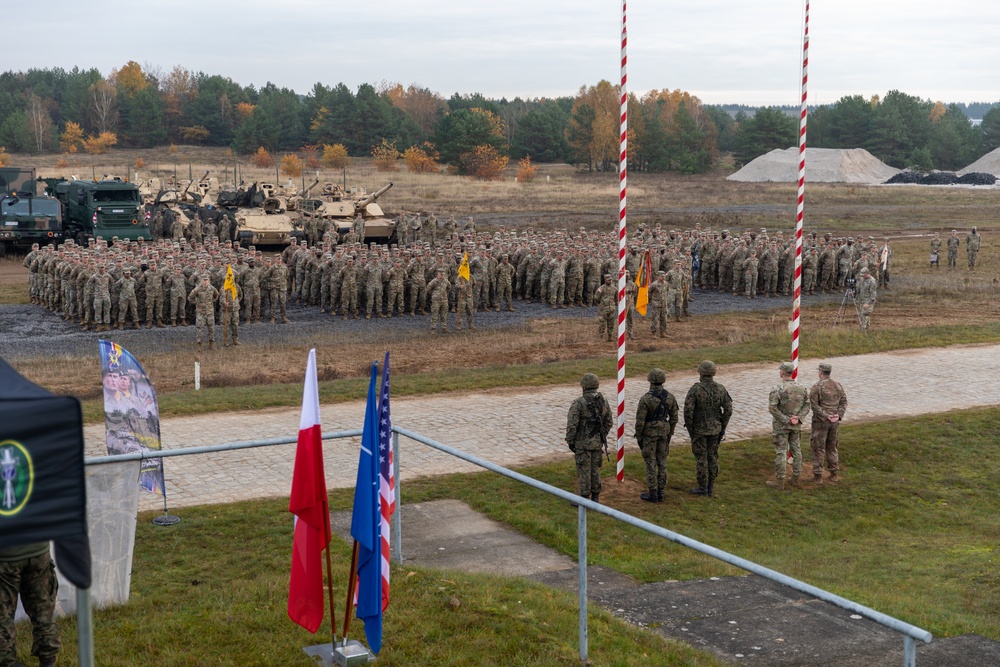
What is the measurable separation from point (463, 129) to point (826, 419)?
228 feet

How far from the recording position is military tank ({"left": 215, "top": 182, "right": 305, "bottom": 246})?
36281mm

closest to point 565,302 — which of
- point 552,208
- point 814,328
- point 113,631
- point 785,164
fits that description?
point 814,328

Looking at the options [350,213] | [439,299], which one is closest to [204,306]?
[439,299]

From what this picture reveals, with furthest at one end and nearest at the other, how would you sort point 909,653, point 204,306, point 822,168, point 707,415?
point 822,168
point 204,306
point 707,415
point 909,653

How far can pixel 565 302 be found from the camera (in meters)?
28.5

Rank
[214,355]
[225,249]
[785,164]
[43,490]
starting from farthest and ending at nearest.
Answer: [785,164] < [225,249] < [214,355] < [43,490]

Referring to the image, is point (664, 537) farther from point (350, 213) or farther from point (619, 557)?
point (350, 213)

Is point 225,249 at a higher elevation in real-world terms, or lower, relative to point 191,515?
higher

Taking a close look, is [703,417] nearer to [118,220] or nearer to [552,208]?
[118,220]

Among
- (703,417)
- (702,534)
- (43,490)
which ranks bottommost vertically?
(702,534)

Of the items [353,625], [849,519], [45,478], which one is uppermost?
[45,478]

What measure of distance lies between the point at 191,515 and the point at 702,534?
5.36 metres

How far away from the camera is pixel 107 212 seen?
35344 millimetres

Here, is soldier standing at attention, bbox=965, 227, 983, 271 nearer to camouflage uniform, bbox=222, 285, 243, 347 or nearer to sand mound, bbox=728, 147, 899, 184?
camouflage uniform, bbox=222, 285, 243, 347
